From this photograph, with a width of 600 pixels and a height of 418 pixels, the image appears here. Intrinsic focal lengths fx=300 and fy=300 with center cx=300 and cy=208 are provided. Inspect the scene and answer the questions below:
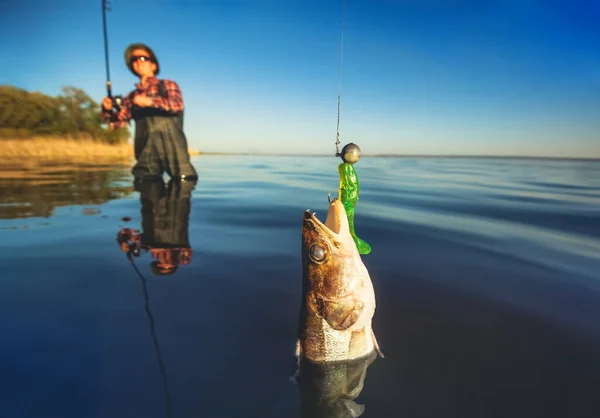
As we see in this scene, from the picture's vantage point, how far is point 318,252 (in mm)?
2320

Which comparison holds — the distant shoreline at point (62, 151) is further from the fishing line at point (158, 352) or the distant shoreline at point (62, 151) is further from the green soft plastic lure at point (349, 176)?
the green soft plastic lure at point (349, 176)

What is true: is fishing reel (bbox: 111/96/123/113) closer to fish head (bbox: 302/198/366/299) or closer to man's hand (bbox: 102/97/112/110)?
man's hand (bbox: 102/97/112/110)

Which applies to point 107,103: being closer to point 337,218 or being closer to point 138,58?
point 138,58

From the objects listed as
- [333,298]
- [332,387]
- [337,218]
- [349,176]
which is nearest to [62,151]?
[349,176]

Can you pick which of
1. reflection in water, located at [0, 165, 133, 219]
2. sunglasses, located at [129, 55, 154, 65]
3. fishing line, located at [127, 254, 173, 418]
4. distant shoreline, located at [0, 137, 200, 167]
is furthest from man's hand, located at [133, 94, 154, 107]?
distant shoreline, located at [0, 137, 200, 167]

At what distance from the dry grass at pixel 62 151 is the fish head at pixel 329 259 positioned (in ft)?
96.4

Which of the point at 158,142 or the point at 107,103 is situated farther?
the point at 158,142

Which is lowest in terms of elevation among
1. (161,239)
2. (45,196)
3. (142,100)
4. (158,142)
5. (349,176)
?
(161,239)

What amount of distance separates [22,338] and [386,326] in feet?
10.3

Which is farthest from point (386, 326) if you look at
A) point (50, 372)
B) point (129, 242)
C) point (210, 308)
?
point (129, 242)

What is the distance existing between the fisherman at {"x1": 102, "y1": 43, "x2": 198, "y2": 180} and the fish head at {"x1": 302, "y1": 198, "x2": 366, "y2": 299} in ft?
30.6

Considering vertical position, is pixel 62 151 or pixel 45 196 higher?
pixel 62 151

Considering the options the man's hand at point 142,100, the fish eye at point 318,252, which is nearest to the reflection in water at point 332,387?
the fish eye at point 318,252

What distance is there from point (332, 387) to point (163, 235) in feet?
13.6
